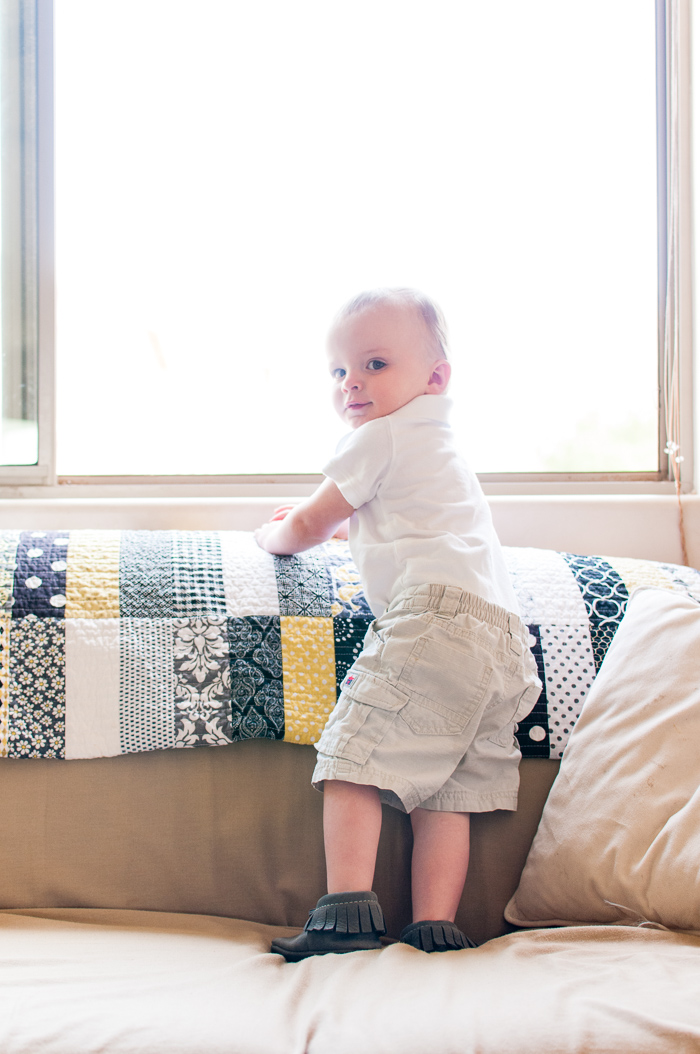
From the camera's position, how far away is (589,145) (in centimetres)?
172

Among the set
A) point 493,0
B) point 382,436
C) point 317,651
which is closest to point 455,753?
point 317,651

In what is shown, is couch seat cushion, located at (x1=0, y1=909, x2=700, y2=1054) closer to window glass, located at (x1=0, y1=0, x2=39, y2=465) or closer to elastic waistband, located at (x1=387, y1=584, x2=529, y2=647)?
elastic waistband, located at (x1=387, y1=584, x2=529, y2=647)

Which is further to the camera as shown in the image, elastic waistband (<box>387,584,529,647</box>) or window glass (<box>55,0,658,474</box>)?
window glass (<box>55,0,658,474</box>)

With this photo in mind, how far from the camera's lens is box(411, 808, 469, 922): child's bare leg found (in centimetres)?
91

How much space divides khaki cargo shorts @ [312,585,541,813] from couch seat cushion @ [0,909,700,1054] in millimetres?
189

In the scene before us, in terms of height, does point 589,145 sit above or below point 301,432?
above

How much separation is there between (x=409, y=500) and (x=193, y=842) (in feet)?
1.81

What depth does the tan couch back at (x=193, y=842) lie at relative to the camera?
3.20ft

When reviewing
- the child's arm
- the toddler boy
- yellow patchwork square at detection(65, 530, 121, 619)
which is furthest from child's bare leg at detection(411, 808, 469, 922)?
yellow patchwork square at detection(65, 530, 121, 619)

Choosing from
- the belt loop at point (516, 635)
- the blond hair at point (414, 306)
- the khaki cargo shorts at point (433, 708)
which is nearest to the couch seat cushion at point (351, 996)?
the khaki cargo shorts at point (433, 708)

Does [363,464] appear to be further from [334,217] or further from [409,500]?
[334,217]

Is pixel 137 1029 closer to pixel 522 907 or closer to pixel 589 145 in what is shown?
pixel 522 907

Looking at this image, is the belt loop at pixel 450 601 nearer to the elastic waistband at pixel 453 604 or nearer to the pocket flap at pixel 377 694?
the elastic waistband at pixel 453 604

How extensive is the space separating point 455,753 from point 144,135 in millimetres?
1491
